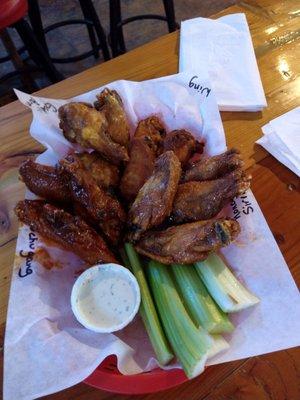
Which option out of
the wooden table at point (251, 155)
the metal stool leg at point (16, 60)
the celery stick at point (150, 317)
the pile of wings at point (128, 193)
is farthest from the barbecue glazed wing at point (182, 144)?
the metal stool leg at point (16, 60)

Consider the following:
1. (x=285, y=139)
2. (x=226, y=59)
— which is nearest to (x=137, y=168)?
(x=285, y=139)

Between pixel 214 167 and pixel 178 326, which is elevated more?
pixel 214 167

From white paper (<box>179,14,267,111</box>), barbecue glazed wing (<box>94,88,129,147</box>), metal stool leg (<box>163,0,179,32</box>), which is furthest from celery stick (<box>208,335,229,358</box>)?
metal stool leg (<box>163,0,179,32</box>)

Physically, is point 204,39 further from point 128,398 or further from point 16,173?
point 128,398

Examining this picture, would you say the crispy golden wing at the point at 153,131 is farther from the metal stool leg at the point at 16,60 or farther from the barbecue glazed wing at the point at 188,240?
the metal stool leg at the point at 16,60

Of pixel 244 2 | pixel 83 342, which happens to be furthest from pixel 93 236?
pixel 244 2

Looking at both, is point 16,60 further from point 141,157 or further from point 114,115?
point 141,157
